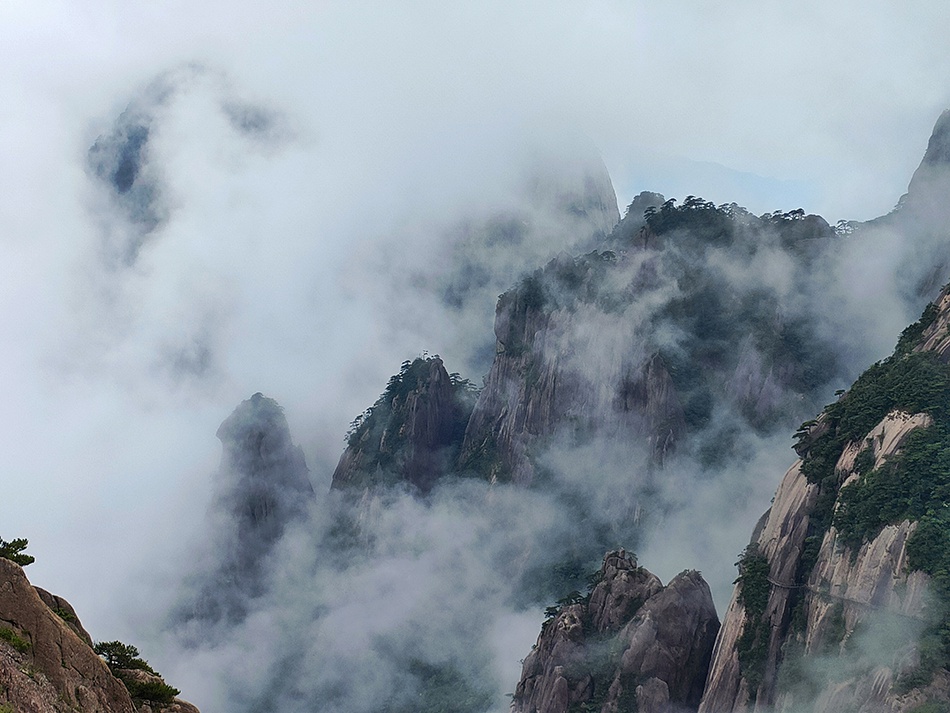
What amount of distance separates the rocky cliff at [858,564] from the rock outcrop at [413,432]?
7933cm

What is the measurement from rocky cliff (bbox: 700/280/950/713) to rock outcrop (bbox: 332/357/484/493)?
7933 centimetres

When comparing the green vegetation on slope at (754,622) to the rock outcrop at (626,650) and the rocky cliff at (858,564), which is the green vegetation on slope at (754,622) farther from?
the rock outcrop at (626,650)

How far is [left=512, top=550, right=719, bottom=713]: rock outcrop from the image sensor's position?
7900 cm

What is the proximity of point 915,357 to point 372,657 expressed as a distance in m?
89.8

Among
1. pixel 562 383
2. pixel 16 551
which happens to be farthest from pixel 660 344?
pixel 16 551

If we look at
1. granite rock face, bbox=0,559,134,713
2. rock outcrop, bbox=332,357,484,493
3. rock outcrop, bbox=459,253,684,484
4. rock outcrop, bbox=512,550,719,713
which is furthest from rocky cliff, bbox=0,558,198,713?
rock outcrop, bbox=332,357,484,493

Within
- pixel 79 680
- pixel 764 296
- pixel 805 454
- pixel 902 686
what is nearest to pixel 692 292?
pixel 764 296

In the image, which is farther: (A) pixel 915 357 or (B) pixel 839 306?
(B) pixel 839 306

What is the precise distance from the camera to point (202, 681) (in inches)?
5984

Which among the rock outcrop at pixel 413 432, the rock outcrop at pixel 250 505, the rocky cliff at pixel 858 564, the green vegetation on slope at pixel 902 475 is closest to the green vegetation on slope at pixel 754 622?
the rocky cliff at pixel 858 564

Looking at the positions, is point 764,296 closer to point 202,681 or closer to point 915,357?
point 915,357

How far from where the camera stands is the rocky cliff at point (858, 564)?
58031mm

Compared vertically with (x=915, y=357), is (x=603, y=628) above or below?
below

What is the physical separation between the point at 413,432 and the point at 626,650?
7621 centimetres
